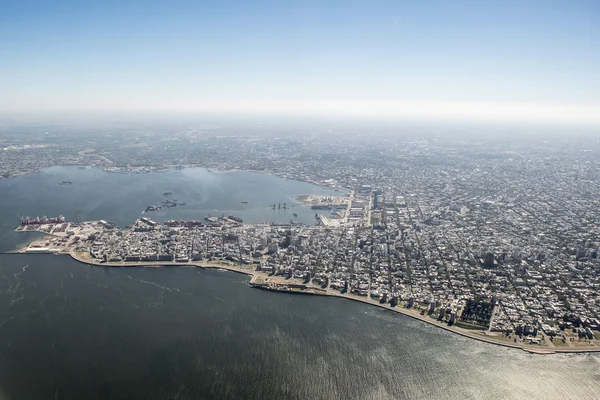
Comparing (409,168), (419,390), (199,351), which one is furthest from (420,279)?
(409,168)

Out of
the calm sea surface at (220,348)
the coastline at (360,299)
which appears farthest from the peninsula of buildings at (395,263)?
the calm sea surface at (220,348)

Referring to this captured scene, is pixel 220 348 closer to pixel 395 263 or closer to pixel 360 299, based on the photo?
pixel 360 299

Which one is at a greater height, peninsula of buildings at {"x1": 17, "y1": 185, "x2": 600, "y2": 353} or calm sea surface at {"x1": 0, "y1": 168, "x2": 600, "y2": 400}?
peninsula of buildings at {"x1": 17, "y1": 185, "x2": 600, "y2": 353}

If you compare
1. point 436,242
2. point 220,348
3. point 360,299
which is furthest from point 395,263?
point 220,348

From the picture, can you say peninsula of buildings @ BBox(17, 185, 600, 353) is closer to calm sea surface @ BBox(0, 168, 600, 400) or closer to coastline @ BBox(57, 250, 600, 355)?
coastline @ BBox(57, 250, 600, 355)

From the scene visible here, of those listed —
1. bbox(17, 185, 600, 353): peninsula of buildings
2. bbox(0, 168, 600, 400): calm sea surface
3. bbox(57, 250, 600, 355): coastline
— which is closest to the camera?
bbox(0, 168, 600, 400): calm sea surface

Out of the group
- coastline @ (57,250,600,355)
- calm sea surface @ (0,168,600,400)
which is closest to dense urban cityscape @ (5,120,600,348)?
coastline @ (57,250,600,355)

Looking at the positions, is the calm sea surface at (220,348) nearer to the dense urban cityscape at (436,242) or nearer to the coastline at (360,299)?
the coastline at (360,299)

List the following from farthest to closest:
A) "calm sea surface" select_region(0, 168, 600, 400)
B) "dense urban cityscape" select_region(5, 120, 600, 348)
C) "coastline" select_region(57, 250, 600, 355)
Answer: "dense urban cityscape" select_region(5, 120, 600, 348) → "coastline" select_region(57, 250, 600, 355) → "calm sea surface" select_region(0, 168, 600, 400)
